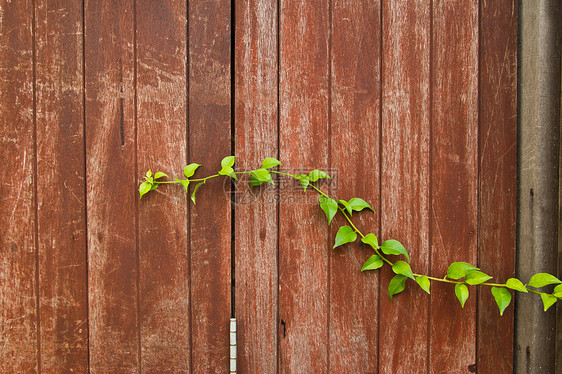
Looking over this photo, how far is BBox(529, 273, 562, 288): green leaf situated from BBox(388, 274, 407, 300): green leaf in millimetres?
309

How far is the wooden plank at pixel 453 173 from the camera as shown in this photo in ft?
3.04

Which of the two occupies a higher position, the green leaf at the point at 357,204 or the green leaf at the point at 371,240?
the green leaf at the point at 357,204

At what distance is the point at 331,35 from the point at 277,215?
0.53 metres

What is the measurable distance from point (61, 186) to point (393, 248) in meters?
0.93

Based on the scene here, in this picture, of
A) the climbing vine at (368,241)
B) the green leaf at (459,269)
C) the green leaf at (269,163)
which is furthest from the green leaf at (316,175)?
the green leaf at (459,269)

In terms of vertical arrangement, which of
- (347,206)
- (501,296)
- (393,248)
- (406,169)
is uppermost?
(406,169)


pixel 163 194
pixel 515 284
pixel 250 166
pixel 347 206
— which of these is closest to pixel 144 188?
pixel 163 194

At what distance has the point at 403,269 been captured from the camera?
2.89 feet

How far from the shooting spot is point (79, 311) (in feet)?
2.99

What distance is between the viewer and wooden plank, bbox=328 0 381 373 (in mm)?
926

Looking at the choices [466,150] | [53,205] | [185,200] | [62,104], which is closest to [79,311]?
[53,205]

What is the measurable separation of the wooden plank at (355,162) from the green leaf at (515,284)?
0.33 metres

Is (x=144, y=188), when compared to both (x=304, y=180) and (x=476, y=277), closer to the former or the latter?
(x=304, y=180)

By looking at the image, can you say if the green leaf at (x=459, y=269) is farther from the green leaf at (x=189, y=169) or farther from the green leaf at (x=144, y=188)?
the green leaf at (x=144, y=188)
